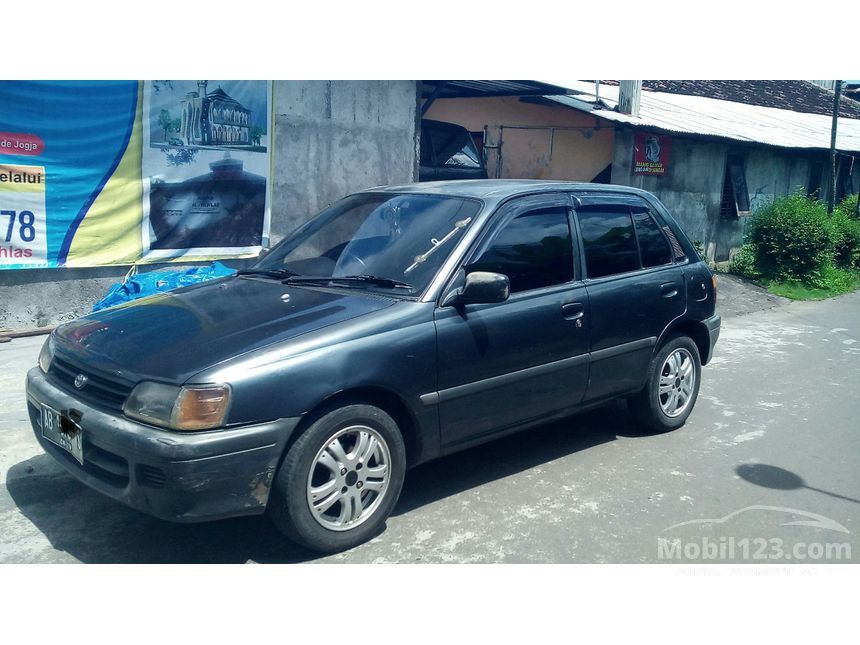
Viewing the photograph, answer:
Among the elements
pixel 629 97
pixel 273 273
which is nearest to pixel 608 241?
pixel 273 273

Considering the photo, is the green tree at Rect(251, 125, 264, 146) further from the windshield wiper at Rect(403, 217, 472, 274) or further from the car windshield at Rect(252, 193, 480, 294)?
the windshield wiper at Rect(403, 217, 472, 274)

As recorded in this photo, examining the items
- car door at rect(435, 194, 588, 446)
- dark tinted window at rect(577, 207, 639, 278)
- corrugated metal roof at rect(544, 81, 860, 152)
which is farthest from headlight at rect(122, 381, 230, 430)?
corrugated metal roof at rect(544, 81, 860, 152)

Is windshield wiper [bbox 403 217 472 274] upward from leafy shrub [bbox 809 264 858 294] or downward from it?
upward

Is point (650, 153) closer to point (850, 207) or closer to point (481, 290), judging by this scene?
point (850, 207)

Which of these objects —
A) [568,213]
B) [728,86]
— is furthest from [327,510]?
[728,86]

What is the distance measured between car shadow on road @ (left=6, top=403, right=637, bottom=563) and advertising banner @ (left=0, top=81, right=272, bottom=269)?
381 cm

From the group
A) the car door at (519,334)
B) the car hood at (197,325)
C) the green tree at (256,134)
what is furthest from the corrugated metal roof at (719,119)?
the car hood at (197,325)

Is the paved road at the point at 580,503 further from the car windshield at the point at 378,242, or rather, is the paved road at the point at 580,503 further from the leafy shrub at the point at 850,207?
the leafy shrub at the point at 850,207

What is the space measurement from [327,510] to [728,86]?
2485cm

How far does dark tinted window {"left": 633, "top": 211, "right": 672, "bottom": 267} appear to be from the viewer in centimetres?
544

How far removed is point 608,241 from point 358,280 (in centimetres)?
183

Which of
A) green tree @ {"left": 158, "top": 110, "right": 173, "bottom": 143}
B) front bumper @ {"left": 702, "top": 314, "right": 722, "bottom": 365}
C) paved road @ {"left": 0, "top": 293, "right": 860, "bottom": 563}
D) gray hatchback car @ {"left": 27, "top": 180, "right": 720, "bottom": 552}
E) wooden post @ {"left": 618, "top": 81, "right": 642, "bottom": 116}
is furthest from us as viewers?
wooden post @ {"left": 618, "top": 81, "right": 642, "bottom": 116}

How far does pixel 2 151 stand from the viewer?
7422 millimetres

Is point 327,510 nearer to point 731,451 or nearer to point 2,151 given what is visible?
point 731,451
